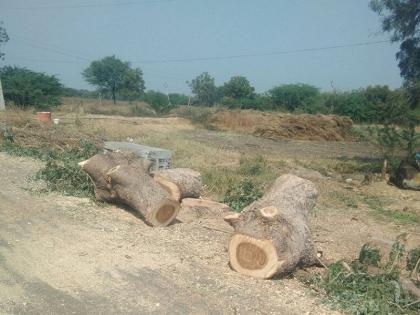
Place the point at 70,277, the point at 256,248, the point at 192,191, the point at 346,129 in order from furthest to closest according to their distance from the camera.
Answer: the point at 346,129 < the point at 192,191 < the point at 256,248 < the point at 70,277

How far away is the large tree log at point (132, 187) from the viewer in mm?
6191

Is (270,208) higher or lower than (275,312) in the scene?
higher

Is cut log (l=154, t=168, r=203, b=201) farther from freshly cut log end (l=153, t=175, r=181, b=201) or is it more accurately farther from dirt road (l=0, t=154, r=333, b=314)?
dirt road (l=0, t=154, r=333, b=314)

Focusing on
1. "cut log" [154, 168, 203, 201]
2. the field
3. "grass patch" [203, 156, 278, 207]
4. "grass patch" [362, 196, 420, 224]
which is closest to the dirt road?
the field

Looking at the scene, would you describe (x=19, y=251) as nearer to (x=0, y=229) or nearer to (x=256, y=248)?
(x=0, y=229)

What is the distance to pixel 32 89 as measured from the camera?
3425cm

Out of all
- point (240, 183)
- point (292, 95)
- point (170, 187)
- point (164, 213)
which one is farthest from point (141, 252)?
point (292, 95)

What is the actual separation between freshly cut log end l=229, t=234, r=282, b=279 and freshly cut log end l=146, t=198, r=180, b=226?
1497 millimetres

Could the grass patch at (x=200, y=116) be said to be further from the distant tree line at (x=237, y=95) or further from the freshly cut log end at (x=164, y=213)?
the freshly cut log end at (x=164, y=213)

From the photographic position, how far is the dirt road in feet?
13.1

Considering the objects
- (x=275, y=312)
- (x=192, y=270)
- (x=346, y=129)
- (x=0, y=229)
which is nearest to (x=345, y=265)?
(x=275, y=312)

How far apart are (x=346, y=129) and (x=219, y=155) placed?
1694 centimetres

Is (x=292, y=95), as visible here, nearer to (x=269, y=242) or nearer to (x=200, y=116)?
(x=200, y=116)

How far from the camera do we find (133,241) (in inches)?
218
